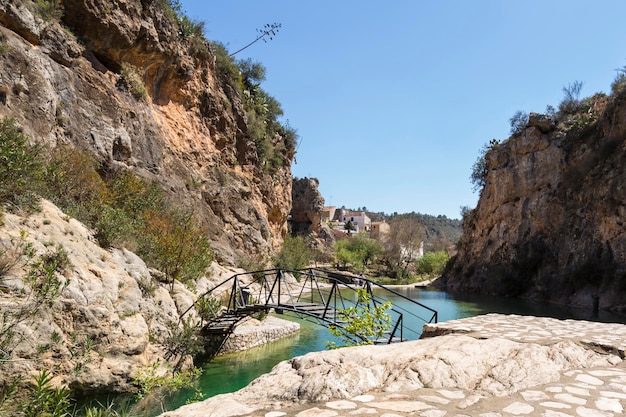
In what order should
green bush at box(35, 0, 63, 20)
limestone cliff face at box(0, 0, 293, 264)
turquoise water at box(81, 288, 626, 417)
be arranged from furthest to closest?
green bush at box(35, 0, 63, 20) → limestone cliff face at box(0, 0, 293, 264) → turquoise water at box(81, 288, 626, 417)

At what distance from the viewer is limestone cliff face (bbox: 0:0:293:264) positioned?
13.1 metres

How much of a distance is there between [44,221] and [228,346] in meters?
6.12

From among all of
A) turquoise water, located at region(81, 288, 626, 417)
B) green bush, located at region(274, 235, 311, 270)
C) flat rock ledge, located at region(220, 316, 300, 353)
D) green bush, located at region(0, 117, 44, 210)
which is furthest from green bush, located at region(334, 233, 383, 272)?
green bush, located at region(0, 117, 44, 210)

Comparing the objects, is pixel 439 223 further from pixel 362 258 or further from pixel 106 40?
pixel 106 40

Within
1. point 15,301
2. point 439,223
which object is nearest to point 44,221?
point 15,301

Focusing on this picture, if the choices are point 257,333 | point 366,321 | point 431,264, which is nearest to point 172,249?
point 257,333

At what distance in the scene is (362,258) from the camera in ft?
180

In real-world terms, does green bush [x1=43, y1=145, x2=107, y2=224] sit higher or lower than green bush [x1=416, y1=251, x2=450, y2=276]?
higher

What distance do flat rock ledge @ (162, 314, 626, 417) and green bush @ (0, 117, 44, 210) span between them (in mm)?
6631

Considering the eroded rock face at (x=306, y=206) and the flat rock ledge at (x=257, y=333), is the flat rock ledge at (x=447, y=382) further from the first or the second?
the eroded rock face at (x=306, y=206)

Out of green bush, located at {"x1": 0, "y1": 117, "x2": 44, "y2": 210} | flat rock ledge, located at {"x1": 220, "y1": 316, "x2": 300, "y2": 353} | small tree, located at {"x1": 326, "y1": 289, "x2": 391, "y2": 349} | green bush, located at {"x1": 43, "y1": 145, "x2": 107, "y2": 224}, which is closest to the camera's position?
small tree, located at {"x1": 326, "y1": 289, "x2": 391, "y2": 349}

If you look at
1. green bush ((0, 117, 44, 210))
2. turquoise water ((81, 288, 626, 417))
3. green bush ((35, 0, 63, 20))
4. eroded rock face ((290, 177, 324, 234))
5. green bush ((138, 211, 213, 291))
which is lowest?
turquoise water ((81, 288, 626, 417))

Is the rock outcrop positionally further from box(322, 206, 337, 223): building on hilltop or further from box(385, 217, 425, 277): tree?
box(322, 206, 337, 223): building on hilltop

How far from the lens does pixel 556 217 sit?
29672 millimetres
